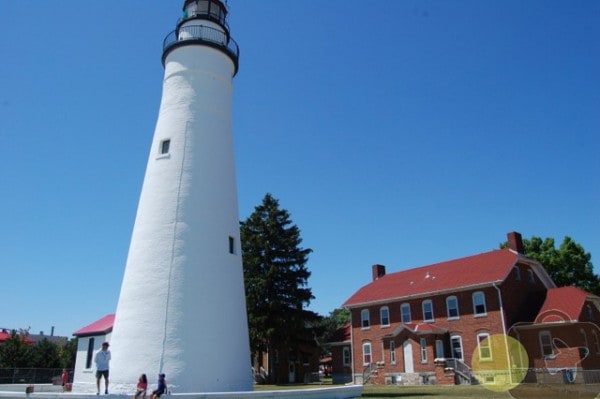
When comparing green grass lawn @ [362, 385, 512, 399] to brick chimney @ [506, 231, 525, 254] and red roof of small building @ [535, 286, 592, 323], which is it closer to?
red roof of small building @ [535, 286, 592, 323]

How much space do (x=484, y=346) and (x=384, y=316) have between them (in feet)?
27.1

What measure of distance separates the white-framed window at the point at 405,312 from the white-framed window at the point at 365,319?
3165 millimetres

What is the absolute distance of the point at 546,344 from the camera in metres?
28.7

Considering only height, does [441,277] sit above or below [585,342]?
above

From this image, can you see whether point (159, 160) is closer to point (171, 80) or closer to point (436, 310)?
point (171, 80)

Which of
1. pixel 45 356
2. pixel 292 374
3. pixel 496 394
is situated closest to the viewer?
pixel 496 394

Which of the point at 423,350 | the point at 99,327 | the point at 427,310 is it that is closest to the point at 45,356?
the point at 99,327

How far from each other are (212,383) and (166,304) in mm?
2656

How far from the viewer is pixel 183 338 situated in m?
14.2

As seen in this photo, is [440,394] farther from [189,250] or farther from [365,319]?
[365,319]

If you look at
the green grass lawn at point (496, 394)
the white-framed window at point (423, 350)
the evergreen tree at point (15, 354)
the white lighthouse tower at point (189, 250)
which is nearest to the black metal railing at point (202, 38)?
the white lighthouse tower at point (189, 250)

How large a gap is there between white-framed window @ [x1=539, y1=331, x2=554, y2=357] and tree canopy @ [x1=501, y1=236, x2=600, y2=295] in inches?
513

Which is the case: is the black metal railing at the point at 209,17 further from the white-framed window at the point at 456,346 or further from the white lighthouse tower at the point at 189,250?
the white-framed window at the point at 456,346

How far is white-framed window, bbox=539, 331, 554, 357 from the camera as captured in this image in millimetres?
28484
